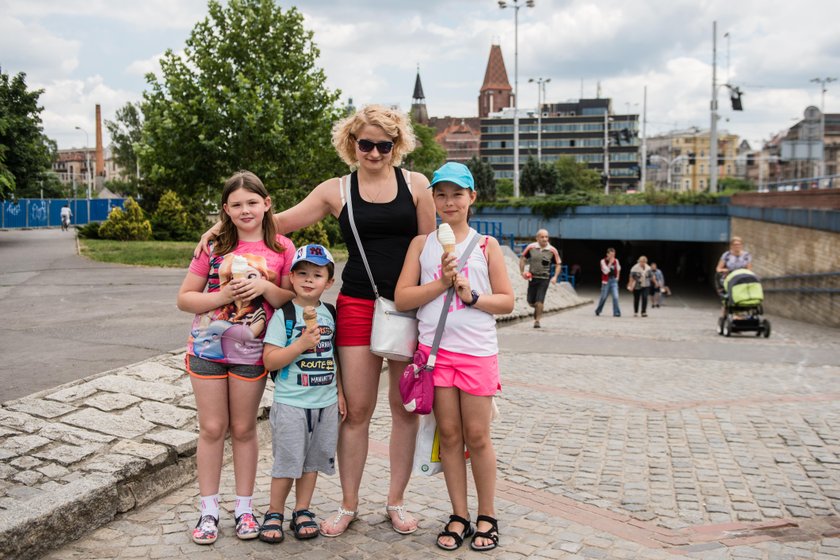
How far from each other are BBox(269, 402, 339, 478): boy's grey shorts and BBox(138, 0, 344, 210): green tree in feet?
62.0

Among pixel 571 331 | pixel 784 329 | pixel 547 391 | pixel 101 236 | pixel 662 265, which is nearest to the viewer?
pixel 547 391

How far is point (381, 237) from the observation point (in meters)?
3.92

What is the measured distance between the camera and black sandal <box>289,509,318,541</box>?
13.1 ft

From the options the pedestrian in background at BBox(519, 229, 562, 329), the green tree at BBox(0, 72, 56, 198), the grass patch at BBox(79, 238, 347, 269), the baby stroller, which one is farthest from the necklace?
the green tree at BBox(0, 72, 56, 198)

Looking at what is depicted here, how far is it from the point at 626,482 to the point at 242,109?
62.1 feet

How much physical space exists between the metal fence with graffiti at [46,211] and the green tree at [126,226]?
40.4ft

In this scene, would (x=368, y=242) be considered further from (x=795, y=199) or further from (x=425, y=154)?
(x=425, y=154)

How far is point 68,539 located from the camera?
4.02m

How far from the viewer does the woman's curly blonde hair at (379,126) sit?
393 centimetres

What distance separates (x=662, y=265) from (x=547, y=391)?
5801 centimetres

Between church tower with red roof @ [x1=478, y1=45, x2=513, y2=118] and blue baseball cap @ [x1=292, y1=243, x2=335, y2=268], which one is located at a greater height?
church tower with red roof @ [x1=478, y1=45, x2=513, y2=118]

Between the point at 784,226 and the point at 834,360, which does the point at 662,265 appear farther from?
the point at 834,360

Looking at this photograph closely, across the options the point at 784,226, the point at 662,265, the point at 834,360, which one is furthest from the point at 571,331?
the point at 662,265

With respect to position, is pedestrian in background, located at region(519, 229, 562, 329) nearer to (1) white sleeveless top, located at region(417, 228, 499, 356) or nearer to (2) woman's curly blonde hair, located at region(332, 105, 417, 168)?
(2) woman's curly blonde hair, located at region(332, 105, 417, 168)
